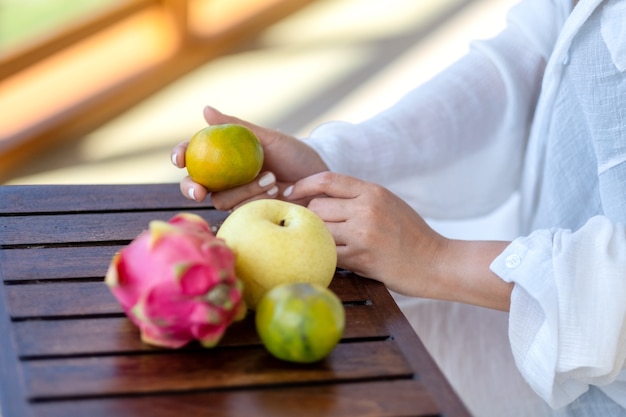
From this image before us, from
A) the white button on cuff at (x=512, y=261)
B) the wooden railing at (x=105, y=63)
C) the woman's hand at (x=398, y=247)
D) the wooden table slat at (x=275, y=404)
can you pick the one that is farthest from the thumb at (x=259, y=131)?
the wooden railing at (x=105, y=63)

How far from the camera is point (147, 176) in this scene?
2738mm

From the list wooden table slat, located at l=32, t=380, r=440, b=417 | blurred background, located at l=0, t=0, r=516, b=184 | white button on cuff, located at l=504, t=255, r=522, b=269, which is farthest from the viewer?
blurred background, located at l=0, t=0, r=516, b=184

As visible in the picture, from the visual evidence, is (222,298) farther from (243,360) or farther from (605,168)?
(605,168)

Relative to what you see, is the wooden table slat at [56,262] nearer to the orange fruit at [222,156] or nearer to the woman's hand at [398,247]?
the orange fruit at [222,156]

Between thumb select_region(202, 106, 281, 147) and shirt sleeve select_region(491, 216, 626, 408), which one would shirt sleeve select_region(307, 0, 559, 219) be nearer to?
thumb select_region(202, 106, 281, 147)

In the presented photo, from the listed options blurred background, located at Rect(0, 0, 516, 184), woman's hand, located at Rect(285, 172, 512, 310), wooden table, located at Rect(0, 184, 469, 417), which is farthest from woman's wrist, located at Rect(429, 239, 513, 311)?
blurred background, located at Rect(0, 0, 516, 184)

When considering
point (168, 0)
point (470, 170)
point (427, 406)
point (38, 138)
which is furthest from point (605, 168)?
point (168, 0)

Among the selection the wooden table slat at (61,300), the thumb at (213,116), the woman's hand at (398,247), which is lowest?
the woman's hand at (398,247)

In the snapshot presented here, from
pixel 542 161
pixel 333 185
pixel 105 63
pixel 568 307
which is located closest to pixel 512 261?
pixel 568 307

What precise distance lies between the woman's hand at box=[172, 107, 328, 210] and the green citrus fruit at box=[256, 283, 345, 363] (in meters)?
0.37

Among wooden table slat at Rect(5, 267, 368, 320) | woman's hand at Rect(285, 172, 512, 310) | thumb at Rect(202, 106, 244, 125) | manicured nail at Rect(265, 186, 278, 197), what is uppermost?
thumb at Rect(202, 106, 244, 125)

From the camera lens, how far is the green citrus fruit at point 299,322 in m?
0.78

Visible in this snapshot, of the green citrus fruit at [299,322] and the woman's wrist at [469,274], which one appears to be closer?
the green citrus fruit at [299,322]

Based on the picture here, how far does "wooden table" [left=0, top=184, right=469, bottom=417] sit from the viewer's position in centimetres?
76
